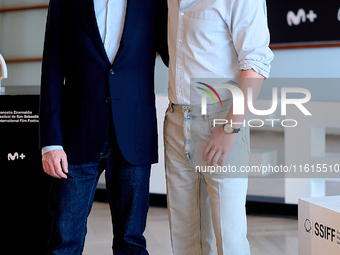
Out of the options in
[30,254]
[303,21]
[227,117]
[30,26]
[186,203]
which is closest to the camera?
[227,117]

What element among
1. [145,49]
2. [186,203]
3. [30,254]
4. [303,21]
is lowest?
[30,254]

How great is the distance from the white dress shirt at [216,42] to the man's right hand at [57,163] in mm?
408

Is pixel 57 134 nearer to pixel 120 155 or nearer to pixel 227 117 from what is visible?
pixel 120 155

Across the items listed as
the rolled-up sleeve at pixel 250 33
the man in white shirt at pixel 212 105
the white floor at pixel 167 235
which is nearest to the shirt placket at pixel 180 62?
the man in white shirt at pixel 212 105

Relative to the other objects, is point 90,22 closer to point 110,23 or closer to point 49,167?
point 110,23

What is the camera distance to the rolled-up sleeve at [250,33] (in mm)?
1188

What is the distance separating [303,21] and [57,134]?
3.88 m

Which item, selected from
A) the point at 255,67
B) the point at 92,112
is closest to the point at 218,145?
the point at 255,67

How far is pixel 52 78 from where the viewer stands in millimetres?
1390

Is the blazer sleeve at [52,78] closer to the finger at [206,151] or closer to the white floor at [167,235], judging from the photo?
the finger at [206,151]

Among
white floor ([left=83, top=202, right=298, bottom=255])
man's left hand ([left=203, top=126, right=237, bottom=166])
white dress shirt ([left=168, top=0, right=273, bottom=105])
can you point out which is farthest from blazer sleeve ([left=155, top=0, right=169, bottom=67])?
white floor ([left=83, top=202, right=298, bottom=255])

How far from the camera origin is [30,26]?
5672 millimetres

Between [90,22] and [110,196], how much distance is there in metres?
0.59

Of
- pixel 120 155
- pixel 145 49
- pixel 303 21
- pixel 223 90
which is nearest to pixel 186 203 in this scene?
pixel 120 155
